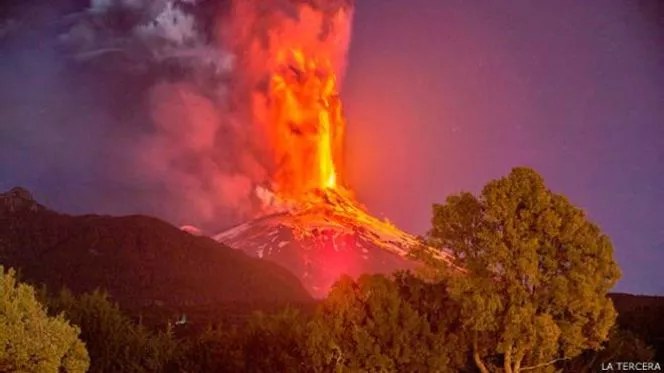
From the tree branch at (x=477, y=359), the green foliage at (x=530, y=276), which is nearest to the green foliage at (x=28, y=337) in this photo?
the green foliage at (x=530, y=276)

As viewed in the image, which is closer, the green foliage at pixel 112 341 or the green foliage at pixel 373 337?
the green foliage at pixel 373 337

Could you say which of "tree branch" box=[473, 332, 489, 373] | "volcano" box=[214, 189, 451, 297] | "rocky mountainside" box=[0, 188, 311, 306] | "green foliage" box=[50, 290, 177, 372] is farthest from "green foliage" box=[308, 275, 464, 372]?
"volcano" box=[214, 189, 451, 297]

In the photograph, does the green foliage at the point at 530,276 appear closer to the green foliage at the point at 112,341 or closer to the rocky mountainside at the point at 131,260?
the green foliage at the point at 112,341

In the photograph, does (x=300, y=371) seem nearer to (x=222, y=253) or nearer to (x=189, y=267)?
(x=189, y=267)

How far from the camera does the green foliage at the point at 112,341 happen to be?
3534 cm

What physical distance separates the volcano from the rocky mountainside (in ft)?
54.3

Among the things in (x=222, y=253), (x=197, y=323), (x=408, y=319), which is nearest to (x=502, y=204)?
(x=408, y=319)

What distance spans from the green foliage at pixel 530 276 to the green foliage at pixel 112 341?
54.4ft

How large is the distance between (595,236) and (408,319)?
8719 mm

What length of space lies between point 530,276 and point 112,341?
73.9 feet

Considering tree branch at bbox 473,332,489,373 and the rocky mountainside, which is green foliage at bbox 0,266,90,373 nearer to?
tree branch at bbox 473,332,489,373

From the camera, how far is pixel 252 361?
34750 millimetres

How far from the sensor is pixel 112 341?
3719 centimetres

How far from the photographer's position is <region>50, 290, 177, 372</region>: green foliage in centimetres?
3534
